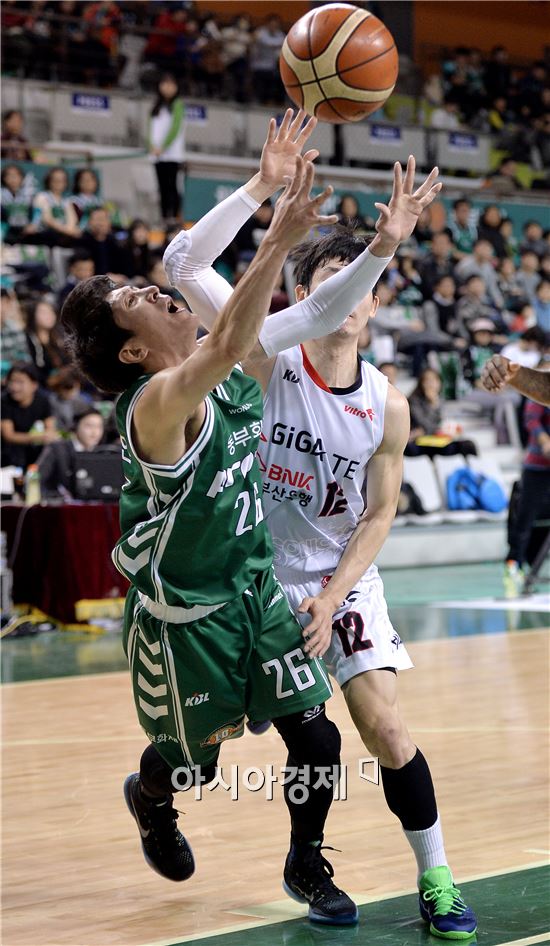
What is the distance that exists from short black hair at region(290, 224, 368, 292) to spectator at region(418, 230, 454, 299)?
14.1m

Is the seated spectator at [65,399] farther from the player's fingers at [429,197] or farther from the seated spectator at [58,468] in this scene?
the player's fingers at [429,197]

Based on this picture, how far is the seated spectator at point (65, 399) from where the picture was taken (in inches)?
476

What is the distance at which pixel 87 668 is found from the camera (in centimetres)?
859

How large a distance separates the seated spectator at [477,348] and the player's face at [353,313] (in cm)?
1333

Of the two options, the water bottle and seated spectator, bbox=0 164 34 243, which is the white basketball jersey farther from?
seated spectator, bbox=0 164 34 243

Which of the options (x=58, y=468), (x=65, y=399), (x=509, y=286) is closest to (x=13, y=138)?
(x=65, y=399)

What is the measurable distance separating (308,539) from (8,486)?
7264mm

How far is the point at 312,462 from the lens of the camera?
3.94 meters

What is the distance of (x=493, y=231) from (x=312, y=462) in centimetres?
1690

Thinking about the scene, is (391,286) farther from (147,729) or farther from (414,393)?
(147,729)

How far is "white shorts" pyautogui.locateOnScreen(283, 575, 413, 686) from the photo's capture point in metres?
3.72

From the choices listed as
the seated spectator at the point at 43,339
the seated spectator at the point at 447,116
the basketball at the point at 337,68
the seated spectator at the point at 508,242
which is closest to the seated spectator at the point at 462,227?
the seated spectator at the point at 508,242

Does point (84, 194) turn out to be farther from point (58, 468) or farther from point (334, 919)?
point (334, 919)

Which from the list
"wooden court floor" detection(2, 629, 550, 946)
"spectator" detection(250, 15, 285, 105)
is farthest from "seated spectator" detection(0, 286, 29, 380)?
"spectator" detection(250, 15, 285, 105)
